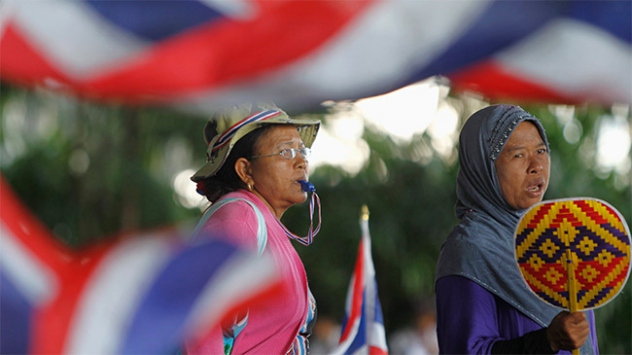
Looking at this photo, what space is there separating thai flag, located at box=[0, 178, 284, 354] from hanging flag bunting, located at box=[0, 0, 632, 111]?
1.48ft

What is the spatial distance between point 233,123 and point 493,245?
93cm

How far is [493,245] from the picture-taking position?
10.3ft

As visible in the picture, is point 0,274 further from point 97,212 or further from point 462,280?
point 97,212

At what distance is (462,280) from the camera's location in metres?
3.03

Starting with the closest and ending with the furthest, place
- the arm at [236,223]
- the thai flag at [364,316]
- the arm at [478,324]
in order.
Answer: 1. the arm at [478,324]
2. the arm at [236,223]
3. the thai flag at [364,316]

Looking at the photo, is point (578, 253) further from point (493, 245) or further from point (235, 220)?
point (235, 220)

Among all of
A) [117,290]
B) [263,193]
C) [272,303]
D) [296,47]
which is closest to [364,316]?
[263,193]

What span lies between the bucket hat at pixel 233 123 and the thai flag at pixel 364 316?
47.0 inches

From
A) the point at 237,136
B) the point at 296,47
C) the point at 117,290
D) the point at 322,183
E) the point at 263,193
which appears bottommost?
the point at 322,183

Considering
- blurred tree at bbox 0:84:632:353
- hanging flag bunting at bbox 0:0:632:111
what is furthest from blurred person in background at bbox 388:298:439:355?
hanging flag bunting at bbox 0:0:632:111

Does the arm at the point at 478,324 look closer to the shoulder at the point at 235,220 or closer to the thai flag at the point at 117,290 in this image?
the shoulder at the point at 235,220

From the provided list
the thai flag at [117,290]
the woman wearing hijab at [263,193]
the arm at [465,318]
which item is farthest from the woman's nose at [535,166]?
the thai flag at [117,290]

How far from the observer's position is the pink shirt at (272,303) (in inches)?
122

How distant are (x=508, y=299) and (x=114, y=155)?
737 centimetres
